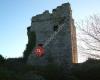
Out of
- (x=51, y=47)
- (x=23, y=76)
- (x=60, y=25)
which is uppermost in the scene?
(x=60, y=25)

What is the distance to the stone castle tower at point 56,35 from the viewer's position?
21797 millimetres

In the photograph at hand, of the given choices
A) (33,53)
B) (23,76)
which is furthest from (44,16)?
(23,76)

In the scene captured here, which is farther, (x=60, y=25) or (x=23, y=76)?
(x=60, y=25)

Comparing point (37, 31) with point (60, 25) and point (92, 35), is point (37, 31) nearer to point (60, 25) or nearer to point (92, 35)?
point (60, 25)

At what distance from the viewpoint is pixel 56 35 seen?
22297 mm

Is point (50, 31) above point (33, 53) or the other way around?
above

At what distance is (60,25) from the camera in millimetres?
22500

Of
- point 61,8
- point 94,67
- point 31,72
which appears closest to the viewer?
point 31,72

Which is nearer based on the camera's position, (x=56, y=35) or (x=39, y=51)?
(x=39, y=51)

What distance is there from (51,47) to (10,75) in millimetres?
6104

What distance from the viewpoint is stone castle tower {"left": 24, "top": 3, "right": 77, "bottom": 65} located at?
21.8 meters

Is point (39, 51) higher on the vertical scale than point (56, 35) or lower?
lower

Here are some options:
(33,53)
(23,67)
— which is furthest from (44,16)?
(23,67)

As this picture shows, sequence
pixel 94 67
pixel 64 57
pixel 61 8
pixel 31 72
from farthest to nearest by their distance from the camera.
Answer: pixel 61 8 < pixel 64 57 < pixel 94 67 < pixel 31 72
